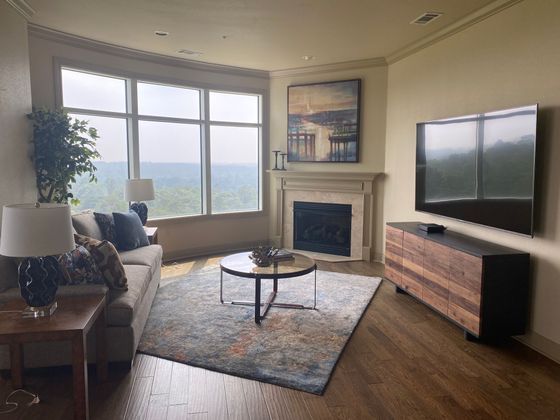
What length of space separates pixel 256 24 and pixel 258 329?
3019 millimetres

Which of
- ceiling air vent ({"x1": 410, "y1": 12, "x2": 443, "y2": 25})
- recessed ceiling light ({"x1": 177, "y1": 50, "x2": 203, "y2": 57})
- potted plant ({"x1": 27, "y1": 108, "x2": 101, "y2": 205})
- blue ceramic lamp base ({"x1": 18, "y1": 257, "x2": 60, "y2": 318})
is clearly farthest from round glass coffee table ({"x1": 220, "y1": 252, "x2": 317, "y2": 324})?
recessed ceiling light ({"x1": 177, "y1": 50, "x2": 203, "y2": 57})

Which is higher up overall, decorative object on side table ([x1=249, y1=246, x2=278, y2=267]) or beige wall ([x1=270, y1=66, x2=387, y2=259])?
beige wall ([x1=270, y1=66, x2=387, y2=259])

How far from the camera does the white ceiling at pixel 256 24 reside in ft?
12.2

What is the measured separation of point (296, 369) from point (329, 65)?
4535mm

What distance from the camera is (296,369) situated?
2.88 meters

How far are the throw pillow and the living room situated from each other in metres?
0.70

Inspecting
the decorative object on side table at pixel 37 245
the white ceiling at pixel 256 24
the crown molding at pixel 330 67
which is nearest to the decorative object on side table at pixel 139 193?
the white ceiling at pixel 256 24

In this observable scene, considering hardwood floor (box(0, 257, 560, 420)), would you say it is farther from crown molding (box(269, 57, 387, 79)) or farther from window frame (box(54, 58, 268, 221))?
crown molding (box(269, 57, 387, 79))

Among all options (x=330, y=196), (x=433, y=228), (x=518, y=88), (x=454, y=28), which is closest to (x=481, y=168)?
(x=518, y=88)

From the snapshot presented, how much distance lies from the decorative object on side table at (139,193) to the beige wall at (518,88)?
3.27 metres

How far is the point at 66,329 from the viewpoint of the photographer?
84.7 inches

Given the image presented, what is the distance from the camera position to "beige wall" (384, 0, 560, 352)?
3.02 meters

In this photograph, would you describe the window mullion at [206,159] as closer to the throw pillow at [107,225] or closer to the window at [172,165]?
the window at [172,165]

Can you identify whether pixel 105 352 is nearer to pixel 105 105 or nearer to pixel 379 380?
pixel 379 380
